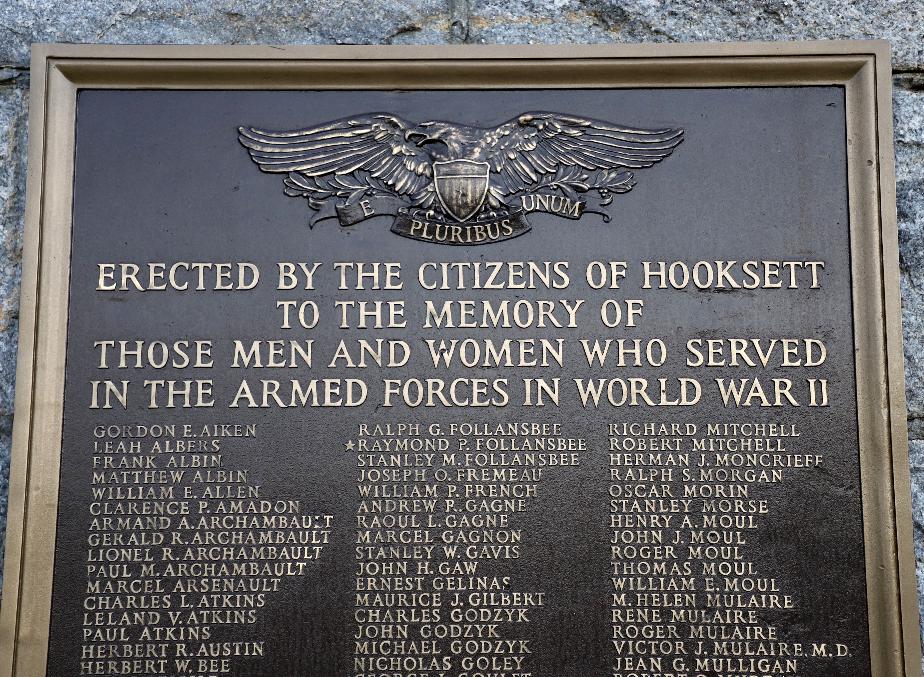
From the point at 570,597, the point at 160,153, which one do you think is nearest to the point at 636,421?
the point at 570,597

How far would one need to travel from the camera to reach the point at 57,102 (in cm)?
344

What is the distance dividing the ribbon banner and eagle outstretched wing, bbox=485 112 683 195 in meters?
0.09

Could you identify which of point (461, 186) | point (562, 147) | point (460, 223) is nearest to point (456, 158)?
point (461, 186)

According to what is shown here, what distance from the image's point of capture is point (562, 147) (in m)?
3.46

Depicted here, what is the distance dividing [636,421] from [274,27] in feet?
6.60

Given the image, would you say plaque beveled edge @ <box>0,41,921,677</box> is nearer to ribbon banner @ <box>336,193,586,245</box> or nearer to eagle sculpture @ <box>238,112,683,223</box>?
eagle sculpture @ <box>238,112,683,223</box>

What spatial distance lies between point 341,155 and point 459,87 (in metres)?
0.51

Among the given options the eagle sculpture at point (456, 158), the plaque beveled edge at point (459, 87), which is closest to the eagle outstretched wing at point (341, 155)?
the eagle sculpture at point (456, 158)

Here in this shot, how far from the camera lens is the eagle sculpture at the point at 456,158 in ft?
11.2

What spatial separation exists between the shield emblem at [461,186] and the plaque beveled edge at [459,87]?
0.32 m

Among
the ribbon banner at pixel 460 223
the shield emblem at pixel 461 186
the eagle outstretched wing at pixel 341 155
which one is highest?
the eagle outstretched wing at pixel 341 155

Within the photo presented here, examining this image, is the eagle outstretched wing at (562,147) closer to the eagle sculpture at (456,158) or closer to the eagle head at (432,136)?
the eagle sculpture at (456,158)

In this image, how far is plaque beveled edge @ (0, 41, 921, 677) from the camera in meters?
3.14

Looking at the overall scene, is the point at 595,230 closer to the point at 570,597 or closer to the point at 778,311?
the point at 778,311
